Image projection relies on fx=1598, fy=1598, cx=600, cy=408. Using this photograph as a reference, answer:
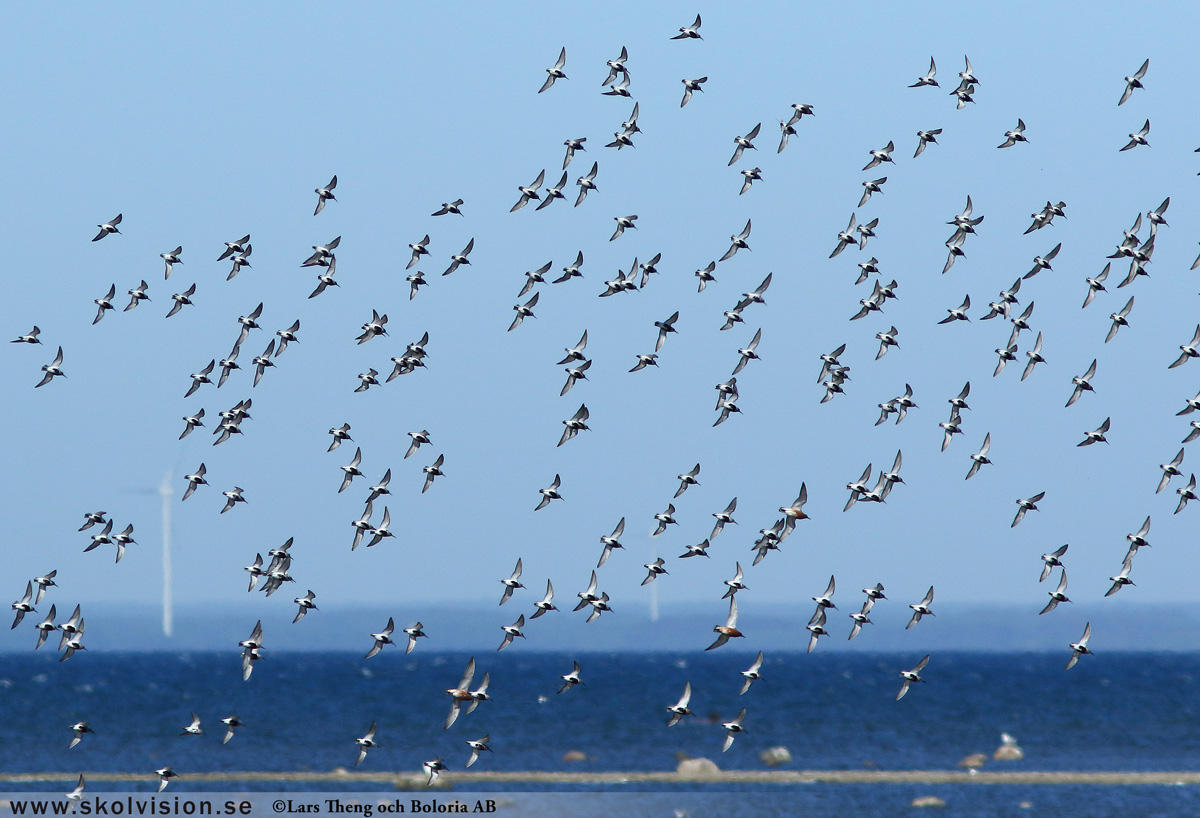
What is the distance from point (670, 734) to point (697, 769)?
24116 millimetres

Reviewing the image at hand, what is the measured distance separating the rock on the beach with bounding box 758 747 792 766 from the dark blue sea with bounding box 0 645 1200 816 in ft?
3.72

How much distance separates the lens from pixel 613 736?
11488 cm

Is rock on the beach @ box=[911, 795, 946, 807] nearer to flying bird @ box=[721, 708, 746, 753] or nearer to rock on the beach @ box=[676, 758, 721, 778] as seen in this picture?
flying bird @ box=[721, 708, 746, 753]

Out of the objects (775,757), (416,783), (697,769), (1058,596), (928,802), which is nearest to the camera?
(1058,596)

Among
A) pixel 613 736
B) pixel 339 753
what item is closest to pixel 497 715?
pixel 613 736

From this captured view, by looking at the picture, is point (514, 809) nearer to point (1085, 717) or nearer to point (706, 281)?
point (706, 281)

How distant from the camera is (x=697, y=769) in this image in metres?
90.8

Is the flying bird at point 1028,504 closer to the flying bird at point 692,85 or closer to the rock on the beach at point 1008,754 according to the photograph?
the flying bird at point 692,85

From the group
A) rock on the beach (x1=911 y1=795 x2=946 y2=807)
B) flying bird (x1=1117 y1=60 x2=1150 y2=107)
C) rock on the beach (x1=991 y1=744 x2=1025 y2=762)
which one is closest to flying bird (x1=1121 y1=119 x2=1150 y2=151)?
flying bird (x1=1117 y1=60 x2=1150 y2=107)

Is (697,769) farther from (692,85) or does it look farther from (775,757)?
(692,85)

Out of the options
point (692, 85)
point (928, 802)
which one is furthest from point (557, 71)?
point (928, 802)

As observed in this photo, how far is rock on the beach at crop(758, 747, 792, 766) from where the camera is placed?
9625cm

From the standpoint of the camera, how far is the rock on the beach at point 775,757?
96.2 m

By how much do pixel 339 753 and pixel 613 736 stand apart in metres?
21.0
